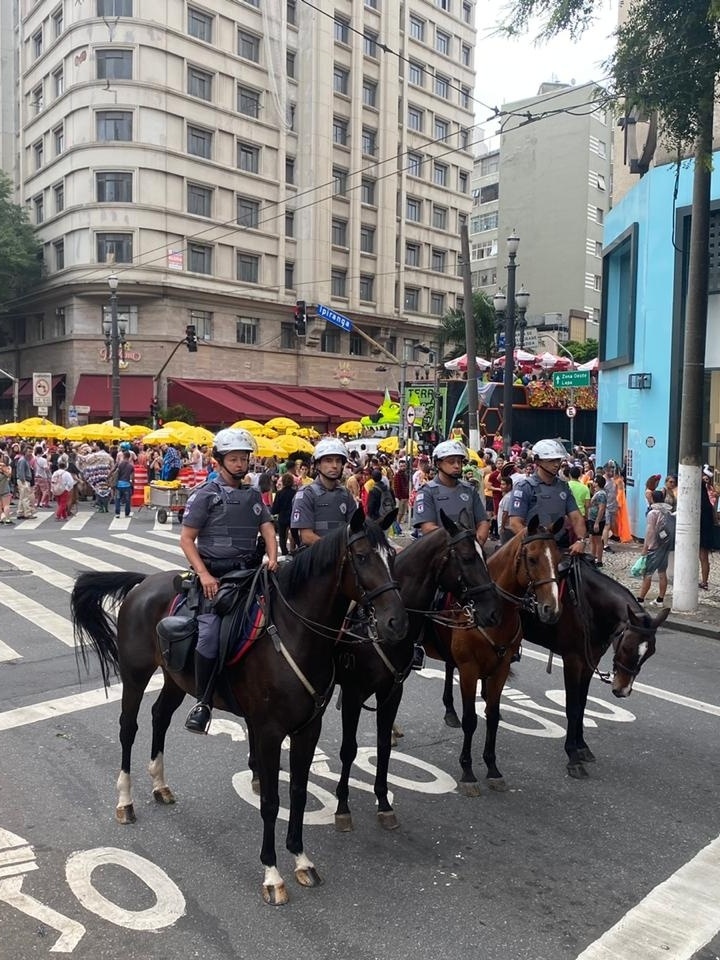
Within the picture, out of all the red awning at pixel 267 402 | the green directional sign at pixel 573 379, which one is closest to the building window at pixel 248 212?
the red awning at pixel 267 402

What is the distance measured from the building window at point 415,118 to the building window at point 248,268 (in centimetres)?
1648

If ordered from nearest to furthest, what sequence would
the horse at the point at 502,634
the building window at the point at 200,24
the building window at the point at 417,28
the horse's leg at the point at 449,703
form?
the horse at the point at 502,634
the horse's leg at the point at 449,703
the building window at the point at 200,24
the building window at the point at 417,28

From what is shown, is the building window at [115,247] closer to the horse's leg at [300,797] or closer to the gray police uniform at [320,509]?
the gray police uniform at [320,509]

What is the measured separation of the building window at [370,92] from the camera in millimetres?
49719

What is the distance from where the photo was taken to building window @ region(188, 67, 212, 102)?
40969 mm

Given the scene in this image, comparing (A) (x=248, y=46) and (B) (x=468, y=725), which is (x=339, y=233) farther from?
(B) (x=468, y=725)

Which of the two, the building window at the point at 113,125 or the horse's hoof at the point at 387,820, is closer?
the horse's hoof at the point at 387,820

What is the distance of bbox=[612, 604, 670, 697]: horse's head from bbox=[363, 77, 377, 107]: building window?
→ 161ft

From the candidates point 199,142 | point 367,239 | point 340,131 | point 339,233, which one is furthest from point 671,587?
point 340,131

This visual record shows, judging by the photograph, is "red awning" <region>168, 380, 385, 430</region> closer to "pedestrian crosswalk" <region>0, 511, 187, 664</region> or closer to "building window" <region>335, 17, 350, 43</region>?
"pedestrian crosswalk" <region>0, 511, 187, 664</region>

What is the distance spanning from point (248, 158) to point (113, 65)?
7.83 m

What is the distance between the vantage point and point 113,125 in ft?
129

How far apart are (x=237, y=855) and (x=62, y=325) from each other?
41369 mm

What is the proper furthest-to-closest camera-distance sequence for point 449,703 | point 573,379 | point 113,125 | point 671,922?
point 113,125, point 573,379, point 449,703, point 671,922
